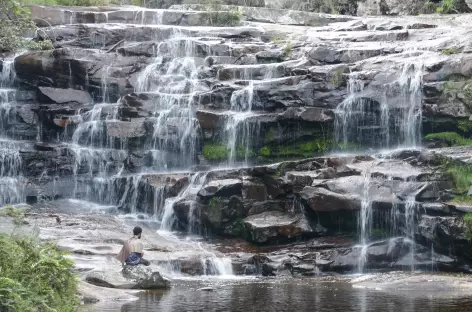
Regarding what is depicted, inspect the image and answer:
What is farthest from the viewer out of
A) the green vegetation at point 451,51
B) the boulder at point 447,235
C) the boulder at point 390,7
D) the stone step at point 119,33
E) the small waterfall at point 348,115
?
the boulder at point 390,7

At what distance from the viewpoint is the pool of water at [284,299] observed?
13.0 meters

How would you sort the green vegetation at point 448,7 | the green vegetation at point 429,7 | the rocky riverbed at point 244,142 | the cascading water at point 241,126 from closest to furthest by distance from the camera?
the rocky riverbed at point 244,142
the cascading water at point 241,126
the green vegetation at point 448,7
the green vegetation at point 429,7

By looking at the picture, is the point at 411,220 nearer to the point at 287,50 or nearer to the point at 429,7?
the point at 287,50

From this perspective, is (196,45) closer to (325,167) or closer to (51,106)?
(51,106)

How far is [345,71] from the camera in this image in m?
26.0

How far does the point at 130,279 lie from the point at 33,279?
186 inches

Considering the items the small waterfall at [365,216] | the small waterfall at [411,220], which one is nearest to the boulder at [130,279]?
the small waterfall at [365,216]

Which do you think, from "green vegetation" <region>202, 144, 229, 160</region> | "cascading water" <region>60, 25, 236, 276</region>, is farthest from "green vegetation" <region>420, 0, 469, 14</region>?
"green vegetation" <region>202, 144, 229, 160</region>

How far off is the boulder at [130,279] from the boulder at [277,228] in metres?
5.21

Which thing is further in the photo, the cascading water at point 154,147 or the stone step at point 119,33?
the stone step at point 119,33

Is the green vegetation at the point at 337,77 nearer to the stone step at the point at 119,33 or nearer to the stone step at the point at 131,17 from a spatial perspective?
the stone step at the point at 119,33

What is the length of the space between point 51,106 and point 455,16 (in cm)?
1809

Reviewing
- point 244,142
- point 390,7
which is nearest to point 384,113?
point 244,142

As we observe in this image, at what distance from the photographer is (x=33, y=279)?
11.3m
